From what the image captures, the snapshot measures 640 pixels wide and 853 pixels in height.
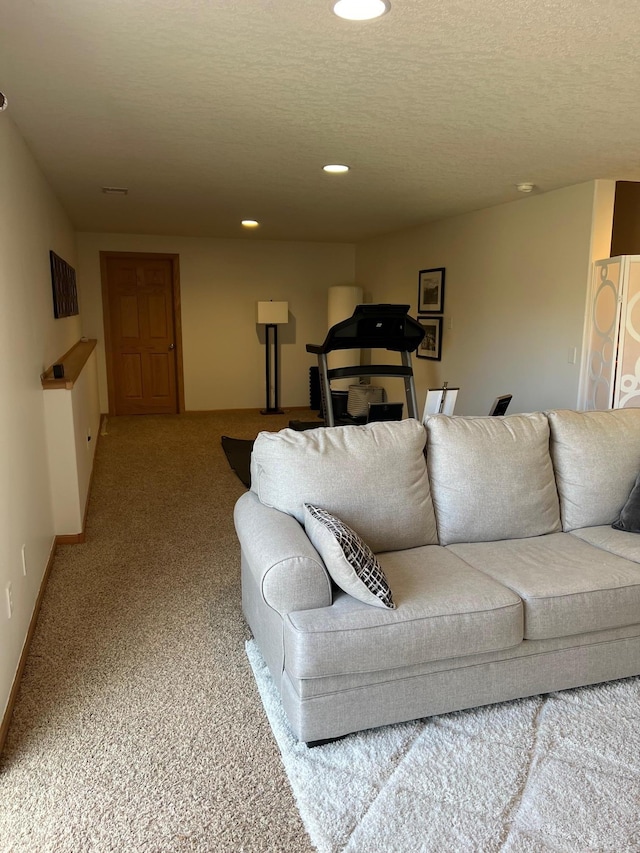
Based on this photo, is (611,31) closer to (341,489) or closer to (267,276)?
(341,489)

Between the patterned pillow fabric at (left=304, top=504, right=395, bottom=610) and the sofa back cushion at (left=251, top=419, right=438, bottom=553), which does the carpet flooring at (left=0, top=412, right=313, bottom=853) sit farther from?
the sofa back cushion at (left=251, top=419, right=438, bottom=553)

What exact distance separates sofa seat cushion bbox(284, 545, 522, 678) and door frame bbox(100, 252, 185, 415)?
627 centimetres

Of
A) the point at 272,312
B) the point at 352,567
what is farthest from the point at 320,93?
the point at 272,312

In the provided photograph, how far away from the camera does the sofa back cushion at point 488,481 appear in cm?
263

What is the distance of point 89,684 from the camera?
2320 mm

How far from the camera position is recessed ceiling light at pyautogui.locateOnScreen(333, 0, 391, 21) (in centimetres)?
181

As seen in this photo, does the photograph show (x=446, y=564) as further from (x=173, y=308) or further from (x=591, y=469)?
(x=173, y=308)

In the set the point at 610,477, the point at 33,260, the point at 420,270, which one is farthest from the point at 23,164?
the point at 420,270

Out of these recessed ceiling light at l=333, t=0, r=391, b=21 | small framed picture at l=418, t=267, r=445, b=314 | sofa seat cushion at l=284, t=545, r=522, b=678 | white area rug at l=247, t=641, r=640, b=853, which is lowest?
white area rug at l=247, t=641, r=640, b=853

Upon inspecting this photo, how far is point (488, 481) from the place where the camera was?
2637 mm

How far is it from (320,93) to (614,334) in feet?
8.56

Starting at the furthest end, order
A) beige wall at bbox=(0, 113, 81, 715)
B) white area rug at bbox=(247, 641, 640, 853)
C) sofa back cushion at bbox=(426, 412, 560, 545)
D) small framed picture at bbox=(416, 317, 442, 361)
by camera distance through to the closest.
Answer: small framed picture at bbox=(416, 317, 442, 361), sofa back cushion at bbox=(426, 412, 560, 545), beige wall at bbox=(0, 113, 81, 715), white area rug at bbox=(247, 641, 640, 853)

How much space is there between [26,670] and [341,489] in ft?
4.69

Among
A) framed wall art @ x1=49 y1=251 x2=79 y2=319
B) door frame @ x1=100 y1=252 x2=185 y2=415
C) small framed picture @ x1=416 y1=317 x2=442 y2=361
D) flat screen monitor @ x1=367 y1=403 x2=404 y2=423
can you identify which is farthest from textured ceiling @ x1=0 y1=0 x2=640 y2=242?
door frame @ x1=100 y1=252 x2=185 y2=415
